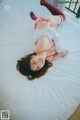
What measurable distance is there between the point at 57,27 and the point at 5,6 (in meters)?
0.64

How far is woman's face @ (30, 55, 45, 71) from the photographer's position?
140cm

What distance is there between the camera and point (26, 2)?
2191mm

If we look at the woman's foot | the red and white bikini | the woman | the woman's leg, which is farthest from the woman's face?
the woman's leg

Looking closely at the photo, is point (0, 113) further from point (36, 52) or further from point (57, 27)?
point (57, 27)

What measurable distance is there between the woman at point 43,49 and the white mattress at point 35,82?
5 cm

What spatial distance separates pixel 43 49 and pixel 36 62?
0.20 m

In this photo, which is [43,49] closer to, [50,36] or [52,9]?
[50,36]

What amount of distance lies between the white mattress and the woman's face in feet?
0.27

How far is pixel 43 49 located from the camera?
1564 millimetres

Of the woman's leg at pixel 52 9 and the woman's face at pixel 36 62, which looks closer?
the woman's face at pixel 36 62

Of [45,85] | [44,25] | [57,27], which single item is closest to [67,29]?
[57,27]

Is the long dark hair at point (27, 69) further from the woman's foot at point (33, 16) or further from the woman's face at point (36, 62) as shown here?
the woman's foot at point (33, 16)

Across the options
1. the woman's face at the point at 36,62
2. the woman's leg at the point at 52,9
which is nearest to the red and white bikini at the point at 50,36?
the woman's face at the point at 36,62

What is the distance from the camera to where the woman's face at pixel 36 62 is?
140cm
